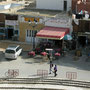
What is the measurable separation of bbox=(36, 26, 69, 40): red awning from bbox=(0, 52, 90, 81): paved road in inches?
103

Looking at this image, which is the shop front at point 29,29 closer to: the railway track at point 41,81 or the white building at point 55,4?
the white building at point 55,4

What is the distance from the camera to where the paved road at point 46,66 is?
28203 millimetres

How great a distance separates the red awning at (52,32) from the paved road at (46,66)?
2618 millimetres

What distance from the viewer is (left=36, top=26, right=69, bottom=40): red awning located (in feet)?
111

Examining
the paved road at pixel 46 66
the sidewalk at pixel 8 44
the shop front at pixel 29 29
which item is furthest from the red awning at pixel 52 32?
the sidewalk at pixel 8 44

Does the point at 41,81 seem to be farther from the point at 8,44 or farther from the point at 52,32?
the point at 8,44

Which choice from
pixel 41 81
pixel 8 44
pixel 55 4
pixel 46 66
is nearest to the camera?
pixel 41 81

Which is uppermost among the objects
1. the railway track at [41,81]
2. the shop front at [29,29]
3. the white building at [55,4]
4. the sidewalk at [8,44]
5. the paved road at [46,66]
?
the white building at [55,4]

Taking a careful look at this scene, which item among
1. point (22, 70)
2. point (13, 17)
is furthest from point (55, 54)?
point (13, 17)

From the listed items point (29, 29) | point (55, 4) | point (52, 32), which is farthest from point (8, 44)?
point (55, 4)

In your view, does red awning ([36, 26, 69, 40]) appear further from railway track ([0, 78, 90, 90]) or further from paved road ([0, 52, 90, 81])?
railway track ([0, 78, 90, 90])

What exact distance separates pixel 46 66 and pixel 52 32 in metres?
5.75

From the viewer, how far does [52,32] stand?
114ft

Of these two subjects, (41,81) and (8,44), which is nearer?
(41,81)
